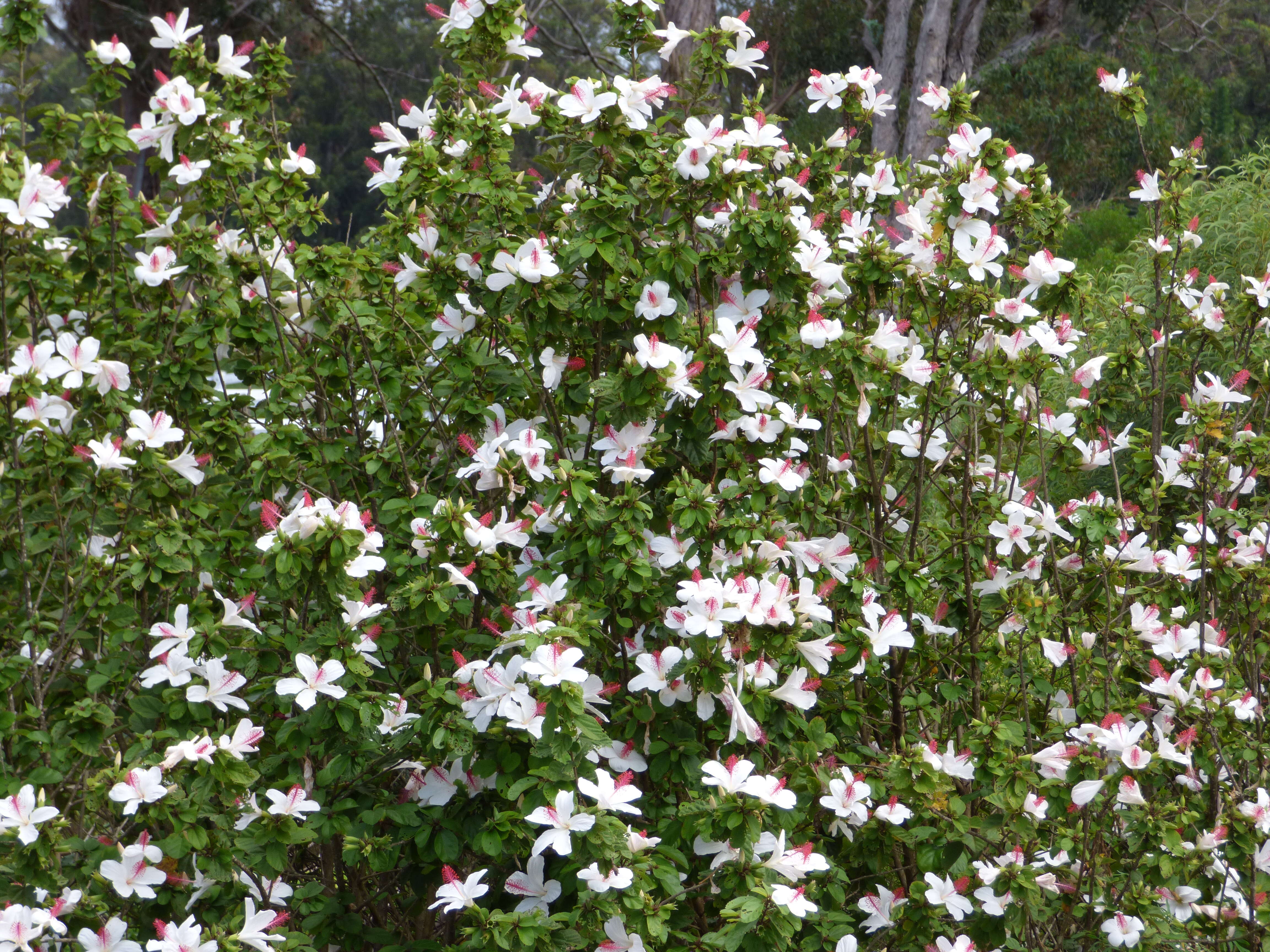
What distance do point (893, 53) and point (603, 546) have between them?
13212 millimetres

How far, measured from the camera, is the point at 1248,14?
2352 cm

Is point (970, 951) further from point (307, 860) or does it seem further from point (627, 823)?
point (307, 860)

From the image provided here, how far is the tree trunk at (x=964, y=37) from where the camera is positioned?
45.5 ft

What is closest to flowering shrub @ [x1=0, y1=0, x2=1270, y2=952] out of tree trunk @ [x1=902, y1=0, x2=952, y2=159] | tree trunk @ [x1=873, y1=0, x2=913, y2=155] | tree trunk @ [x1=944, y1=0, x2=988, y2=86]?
tree trunk @ [x1=902, y1=0, x2=952, y2=159]

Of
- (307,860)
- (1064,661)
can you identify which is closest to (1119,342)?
(1064,661)

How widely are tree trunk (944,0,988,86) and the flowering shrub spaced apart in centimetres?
1168

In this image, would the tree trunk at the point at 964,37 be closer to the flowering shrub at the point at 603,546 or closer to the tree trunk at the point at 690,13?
the tree trunk at the point at 690,13

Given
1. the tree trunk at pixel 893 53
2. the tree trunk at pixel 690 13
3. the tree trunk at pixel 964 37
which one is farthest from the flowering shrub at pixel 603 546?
the tree trunk at pixel 964 37

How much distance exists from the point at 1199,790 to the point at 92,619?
253cm

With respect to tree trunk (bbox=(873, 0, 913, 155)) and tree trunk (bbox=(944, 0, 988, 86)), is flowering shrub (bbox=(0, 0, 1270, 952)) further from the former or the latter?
tree trunk (bbox=(944, 0, 988, 86))

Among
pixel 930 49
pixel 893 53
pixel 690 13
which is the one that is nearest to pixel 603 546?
pixel 690 13

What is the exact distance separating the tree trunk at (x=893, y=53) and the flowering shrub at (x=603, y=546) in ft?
37.6

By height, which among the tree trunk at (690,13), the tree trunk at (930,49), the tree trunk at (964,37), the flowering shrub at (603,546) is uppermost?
the tree trunk at (964,37)

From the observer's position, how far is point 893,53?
46.4 feet
